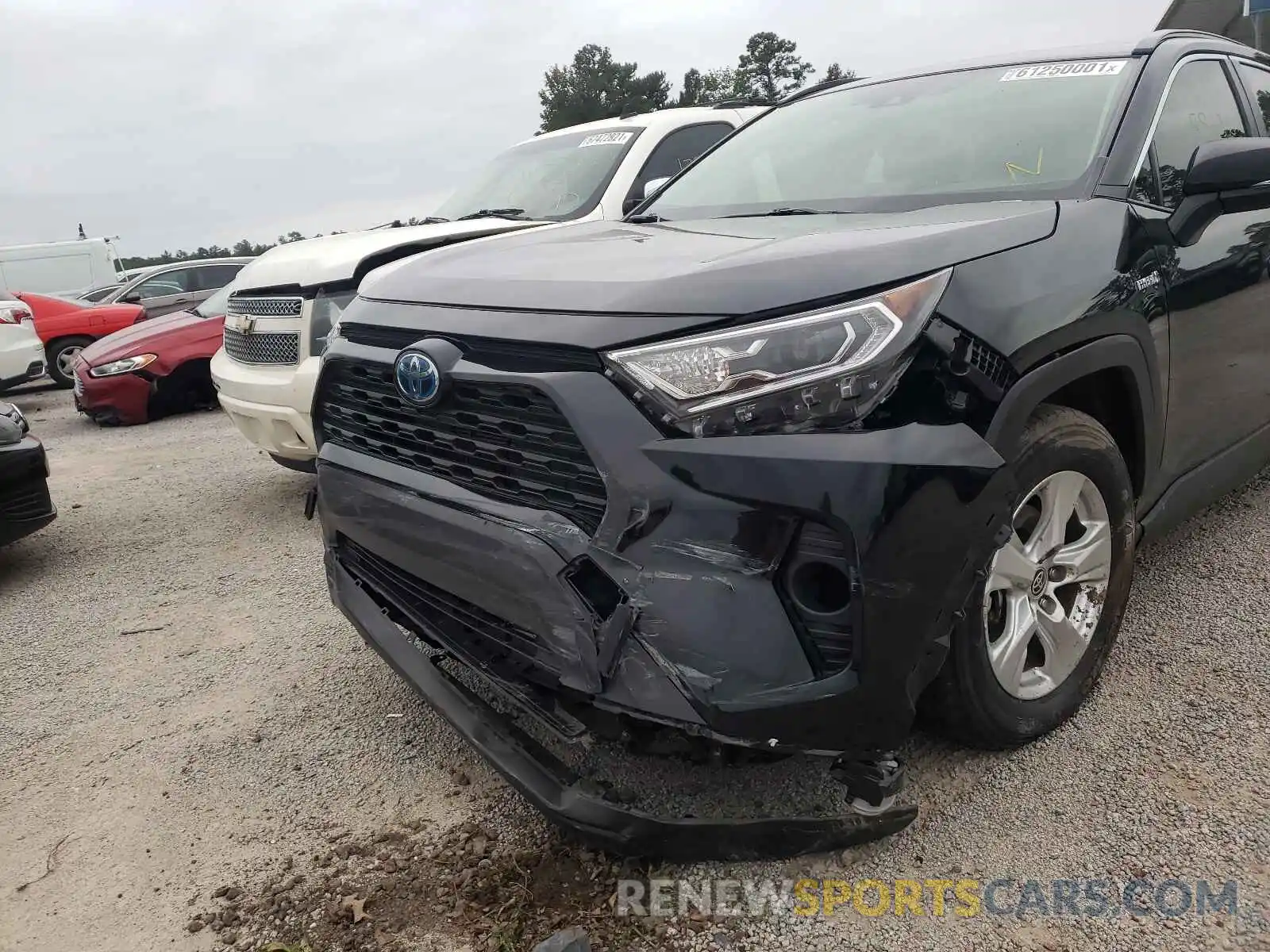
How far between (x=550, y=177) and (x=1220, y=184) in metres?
4.10

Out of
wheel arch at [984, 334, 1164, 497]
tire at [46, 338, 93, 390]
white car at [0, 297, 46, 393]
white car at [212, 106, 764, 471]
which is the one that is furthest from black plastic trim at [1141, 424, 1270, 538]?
tire at [46, 338, 93, 390]

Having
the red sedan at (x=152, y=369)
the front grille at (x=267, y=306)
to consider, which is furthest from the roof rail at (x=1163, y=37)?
the red sedan at (x=152, y=369)

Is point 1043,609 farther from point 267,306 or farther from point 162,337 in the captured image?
point 162,337

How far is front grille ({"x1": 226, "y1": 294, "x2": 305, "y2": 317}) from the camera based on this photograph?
14.3ft

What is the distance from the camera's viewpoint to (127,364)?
25.1 feet

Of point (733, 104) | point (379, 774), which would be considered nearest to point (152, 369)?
point (733, 104)

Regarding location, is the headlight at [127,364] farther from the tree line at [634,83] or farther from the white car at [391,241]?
the tree line at [634,83]

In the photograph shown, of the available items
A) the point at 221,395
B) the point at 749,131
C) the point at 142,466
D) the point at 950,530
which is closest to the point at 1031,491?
the point at 950,530

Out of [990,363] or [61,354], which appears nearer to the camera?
[990,363]

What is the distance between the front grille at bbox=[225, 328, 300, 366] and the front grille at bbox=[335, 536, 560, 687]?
2.25 metres

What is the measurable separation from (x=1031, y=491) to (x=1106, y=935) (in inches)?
34.9

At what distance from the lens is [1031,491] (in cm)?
193

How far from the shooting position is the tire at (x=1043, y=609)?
6.26ft

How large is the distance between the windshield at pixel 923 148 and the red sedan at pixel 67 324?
11320mm
